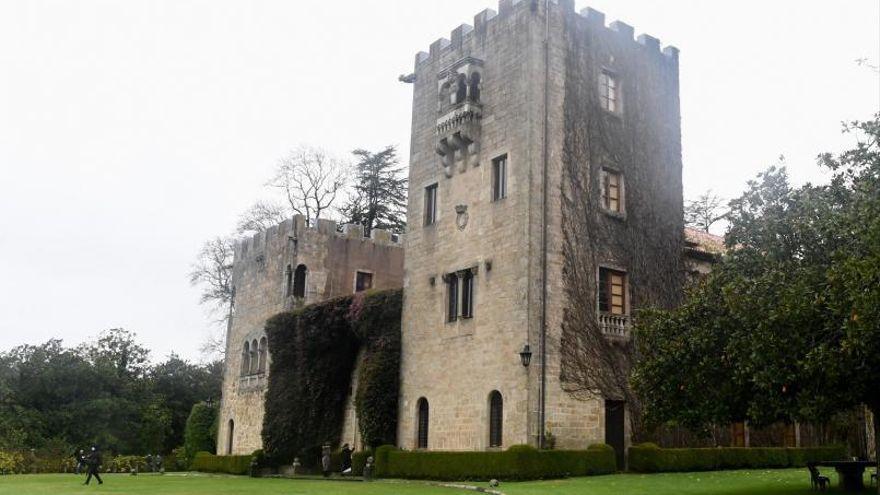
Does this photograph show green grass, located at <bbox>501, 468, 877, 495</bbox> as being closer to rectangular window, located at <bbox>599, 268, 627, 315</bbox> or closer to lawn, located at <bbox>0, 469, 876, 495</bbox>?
lawn, located at <bbox>0, 469, 876, 495</bbox>

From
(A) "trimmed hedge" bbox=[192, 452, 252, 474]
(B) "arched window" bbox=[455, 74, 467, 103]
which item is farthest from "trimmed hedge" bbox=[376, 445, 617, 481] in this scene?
(B) "arched window" bbox=[455, 74, 467, 103]

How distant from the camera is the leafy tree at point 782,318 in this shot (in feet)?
53.3

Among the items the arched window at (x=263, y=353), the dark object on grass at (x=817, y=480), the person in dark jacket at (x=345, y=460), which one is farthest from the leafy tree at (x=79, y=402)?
the dark object on grass at (x=817, y=480)

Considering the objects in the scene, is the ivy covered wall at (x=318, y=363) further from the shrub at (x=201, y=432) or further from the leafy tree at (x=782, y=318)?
the leafy tree at (x=782, y=318)

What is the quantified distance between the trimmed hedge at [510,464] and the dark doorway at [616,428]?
1361mm

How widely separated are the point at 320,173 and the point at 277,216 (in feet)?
12.4

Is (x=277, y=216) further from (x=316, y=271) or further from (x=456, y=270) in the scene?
(x=456, y=270)

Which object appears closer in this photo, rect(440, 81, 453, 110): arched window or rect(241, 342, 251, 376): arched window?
rect(440, 81, 453, 110): arched window

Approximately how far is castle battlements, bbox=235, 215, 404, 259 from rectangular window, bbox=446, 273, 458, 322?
38.8 ft

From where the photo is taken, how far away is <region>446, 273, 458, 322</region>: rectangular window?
29656mm

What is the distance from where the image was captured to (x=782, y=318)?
17.1m

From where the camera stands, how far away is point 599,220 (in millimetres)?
28875

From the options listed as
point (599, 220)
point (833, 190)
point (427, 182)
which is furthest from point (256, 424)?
point (833, 190)

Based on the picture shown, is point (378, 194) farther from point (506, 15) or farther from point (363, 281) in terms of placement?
point (506, 15)
